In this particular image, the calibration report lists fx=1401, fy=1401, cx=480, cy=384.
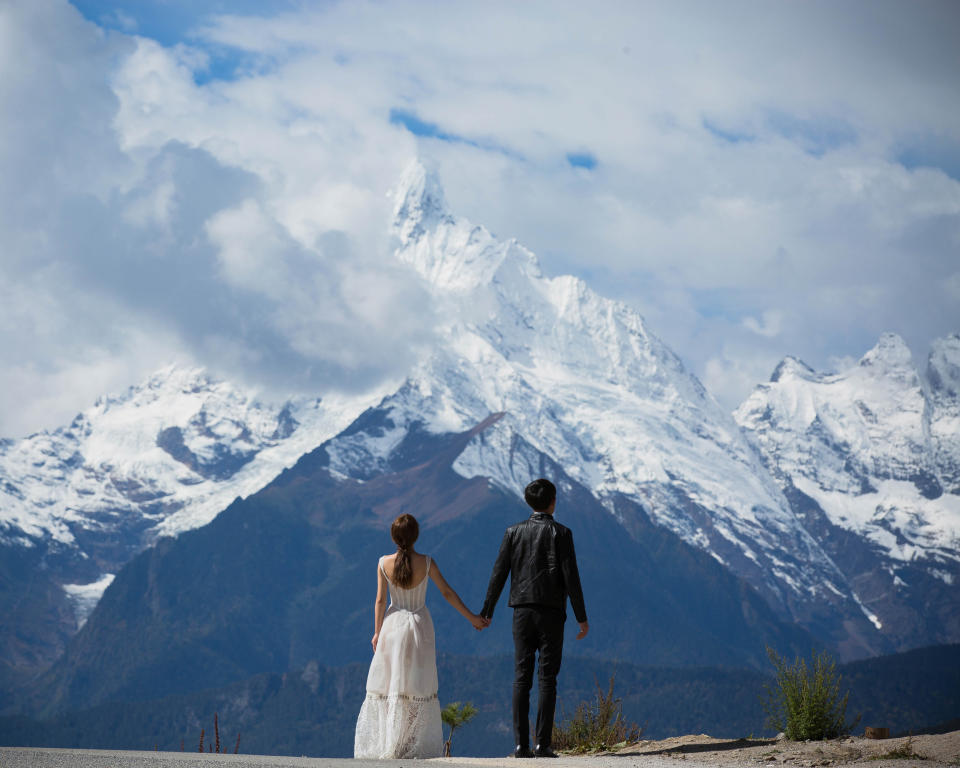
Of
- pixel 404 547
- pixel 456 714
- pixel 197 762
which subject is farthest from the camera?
pixel 456 714

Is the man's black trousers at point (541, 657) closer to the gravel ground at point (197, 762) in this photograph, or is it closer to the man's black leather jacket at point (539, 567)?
the man's black leather jacket at point (539, 567)

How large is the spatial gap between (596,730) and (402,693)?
16.0 ft

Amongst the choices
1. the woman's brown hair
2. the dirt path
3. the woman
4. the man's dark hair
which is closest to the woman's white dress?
the woman

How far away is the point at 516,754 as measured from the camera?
19.0m

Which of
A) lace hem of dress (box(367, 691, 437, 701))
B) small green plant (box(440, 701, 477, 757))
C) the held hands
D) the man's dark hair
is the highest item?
the man's dark hair

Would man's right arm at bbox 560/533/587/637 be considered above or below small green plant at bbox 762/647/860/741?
above

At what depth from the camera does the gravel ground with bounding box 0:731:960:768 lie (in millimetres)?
15531

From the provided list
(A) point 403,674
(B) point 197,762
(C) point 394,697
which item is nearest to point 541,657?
(A) point 403,674

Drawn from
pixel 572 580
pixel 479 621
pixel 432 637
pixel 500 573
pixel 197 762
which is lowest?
pixel 197 762

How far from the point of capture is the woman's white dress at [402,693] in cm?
1869

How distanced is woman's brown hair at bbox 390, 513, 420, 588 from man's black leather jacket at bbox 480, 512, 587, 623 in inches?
44.2

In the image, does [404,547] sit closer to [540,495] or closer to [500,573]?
[500,573]

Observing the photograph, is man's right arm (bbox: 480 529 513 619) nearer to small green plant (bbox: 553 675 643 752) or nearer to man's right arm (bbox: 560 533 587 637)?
man's right arm (bbox: 560 533 587 637)

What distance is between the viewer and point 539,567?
1888 cm
